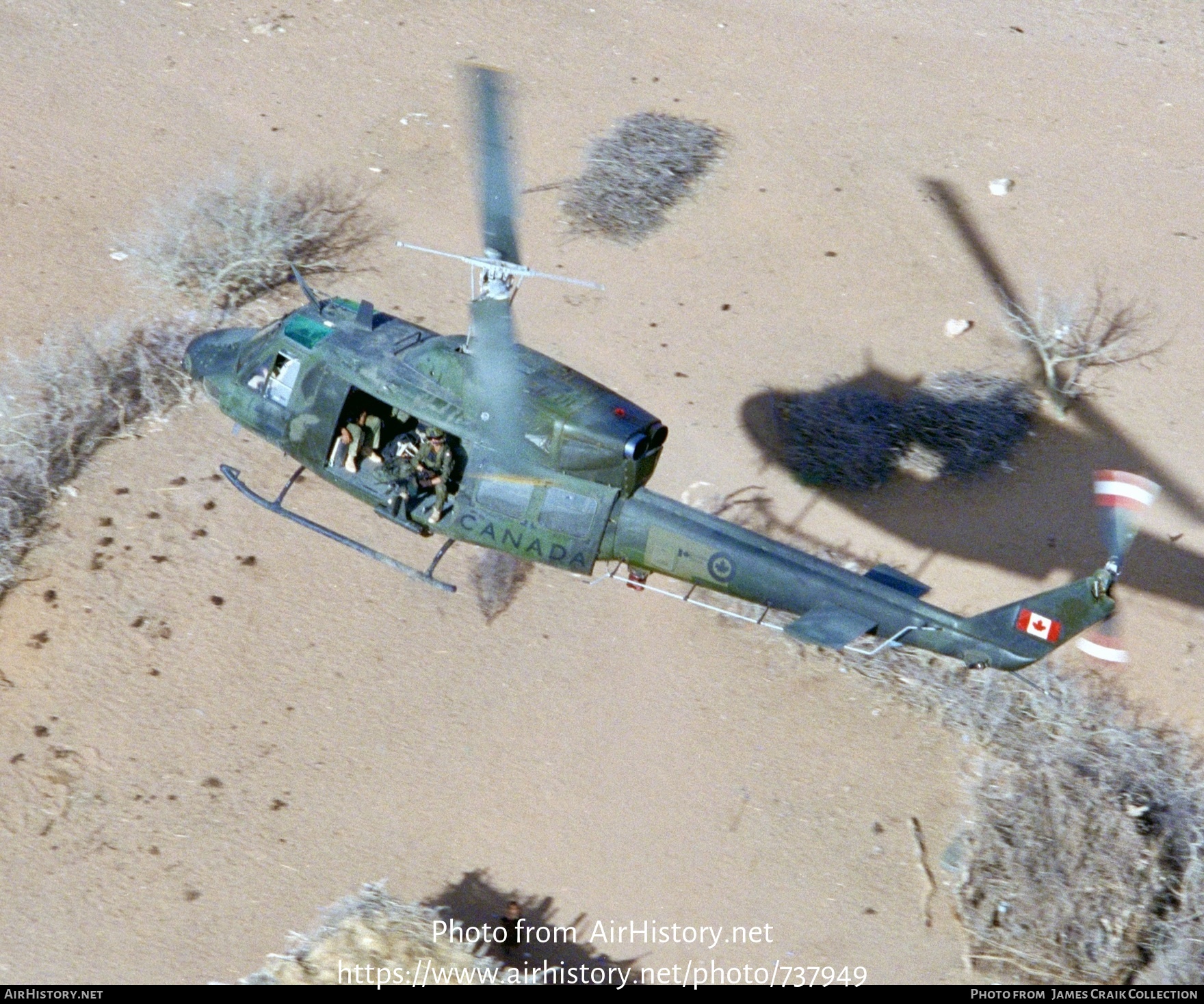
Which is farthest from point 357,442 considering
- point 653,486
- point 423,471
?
point 653,486

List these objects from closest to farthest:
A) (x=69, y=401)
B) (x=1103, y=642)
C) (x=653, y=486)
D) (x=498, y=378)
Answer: (x=1103, y=642) → (x=498, y=378) → (x=69, y=401) → (x=653, y=486)

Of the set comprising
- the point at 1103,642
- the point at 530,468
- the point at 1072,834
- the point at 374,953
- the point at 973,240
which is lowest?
the point at 374,953

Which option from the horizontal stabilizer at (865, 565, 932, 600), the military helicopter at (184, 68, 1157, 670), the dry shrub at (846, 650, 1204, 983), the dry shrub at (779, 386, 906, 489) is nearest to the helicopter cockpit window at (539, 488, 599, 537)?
the military helicopter at (184, 68, 1157, 670)

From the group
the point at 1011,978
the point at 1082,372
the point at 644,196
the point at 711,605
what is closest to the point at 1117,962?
the point at 1011,978

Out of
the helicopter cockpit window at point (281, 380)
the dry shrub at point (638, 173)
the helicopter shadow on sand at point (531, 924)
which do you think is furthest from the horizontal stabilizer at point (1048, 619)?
the dry shrub at point (638, 173)

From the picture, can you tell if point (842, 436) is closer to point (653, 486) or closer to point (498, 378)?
point (653, 486)

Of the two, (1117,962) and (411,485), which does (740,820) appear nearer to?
(1117,962)
